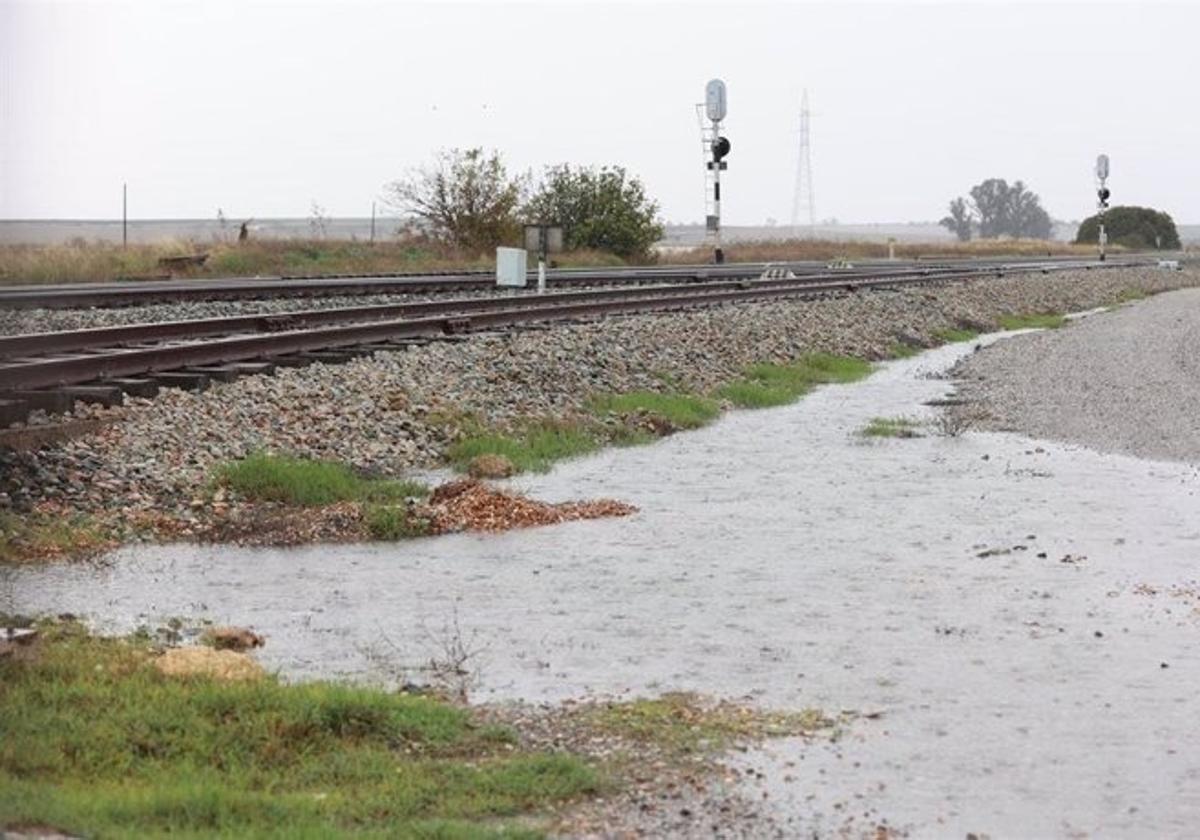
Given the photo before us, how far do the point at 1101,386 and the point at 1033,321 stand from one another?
19944 mm

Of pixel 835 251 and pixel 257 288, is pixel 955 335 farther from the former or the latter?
pixel 835 251

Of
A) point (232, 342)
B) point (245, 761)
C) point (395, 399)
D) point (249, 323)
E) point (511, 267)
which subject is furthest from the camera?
point (511, 267)

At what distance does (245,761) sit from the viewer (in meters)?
7.04

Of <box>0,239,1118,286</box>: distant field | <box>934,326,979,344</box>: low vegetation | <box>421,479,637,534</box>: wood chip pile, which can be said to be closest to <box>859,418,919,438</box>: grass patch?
<box>421,479,637,534</box>: wood chip pile

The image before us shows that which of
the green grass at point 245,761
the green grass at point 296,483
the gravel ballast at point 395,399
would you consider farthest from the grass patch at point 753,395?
the green grass at point 245,761

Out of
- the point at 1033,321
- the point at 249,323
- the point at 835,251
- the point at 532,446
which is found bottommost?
the point at 532,446

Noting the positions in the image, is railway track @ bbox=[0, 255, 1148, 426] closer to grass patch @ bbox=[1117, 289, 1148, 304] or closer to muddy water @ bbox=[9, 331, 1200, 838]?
muddy water @ bbox=[9, 331, 1200, 838]

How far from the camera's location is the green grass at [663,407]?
63.9ft

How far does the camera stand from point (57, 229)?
5.32 m

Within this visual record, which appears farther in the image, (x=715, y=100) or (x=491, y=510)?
(x=715, y=100)

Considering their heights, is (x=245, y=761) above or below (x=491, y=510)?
below

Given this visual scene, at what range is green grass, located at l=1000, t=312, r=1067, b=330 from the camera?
41812mm

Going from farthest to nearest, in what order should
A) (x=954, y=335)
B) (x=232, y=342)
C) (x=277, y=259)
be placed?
(x=277, y=259), (x=954, y=335), (x=232, y=342)

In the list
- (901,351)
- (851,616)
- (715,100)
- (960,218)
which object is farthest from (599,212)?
(960,218)
